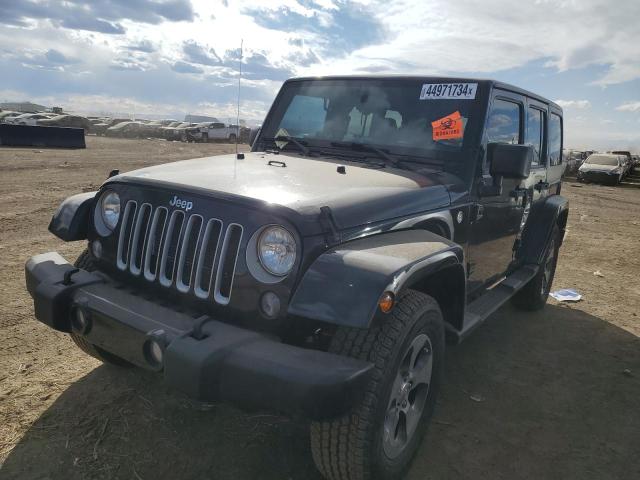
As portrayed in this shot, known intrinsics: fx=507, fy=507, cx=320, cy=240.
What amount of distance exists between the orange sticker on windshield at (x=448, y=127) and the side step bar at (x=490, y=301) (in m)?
1.16

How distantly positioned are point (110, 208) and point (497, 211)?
8.56 feet

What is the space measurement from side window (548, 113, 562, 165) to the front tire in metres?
3.28

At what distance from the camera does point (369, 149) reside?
3383 mm

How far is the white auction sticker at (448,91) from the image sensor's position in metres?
3.36

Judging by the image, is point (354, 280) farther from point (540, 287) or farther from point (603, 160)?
point (603, 160)

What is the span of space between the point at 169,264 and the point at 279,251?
0.60 metres

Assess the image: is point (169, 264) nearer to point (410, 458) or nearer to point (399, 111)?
point (410, 458)

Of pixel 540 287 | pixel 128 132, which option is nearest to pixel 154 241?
pixel 540 287

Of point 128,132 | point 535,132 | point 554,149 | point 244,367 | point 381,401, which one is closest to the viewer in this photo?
point 244,367

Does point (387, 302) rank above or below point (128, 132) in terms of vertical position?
below

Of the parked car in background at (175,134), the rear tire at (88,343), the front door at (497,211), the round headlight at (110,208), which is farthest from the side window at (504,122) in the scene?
the parked car in background at (175,134)

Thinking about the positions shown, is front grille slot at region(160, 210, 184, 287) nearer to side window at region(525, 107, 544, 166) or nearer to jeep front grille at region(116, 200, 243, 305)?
jeep front grille at region(116, 200, 243, 305)

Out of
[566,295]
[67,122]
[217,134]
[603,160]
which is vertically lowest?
[566,295]

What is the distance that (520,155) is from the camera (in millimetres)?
3098
